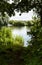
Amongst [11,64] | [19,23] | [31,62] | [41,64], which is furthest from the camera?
[19,23]

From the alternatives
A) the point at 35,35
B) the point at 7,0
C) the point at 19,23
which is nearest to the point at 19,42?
the point at 7,0

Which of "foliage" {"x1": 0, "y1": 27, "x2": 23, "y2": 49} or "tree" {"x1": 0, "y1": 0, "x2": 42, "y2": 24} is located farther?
"foliage" {"x1": 0, "y1": 27, "x2": 23, "y2": 49}

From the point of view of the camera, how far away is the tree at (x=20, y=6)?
14188 mm

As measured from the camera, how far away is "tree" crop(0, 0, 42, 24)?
46.5 ft

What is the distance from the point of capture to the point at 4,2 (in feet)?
47.2

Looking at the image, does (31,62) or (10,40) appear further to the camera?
(10,40)

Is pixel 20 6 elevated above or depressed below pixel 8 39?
above

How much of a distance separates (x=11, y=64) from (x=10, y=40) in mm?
9570

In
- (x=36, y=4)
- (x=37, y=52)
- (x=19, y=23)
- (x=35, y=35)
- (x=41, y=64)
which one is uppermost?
(x=19, y=23)

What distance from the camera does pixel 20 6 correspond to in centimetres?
1478

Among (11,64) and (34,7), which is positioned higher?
(34,7)

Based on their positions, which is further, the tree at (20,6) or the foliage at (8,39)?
the foliage at (8,39)

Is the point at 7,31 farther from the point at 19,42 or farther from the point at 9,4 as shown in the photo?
the point at 9,4

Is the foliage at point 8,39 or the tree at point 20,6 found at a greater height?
the tree at point 20,6
